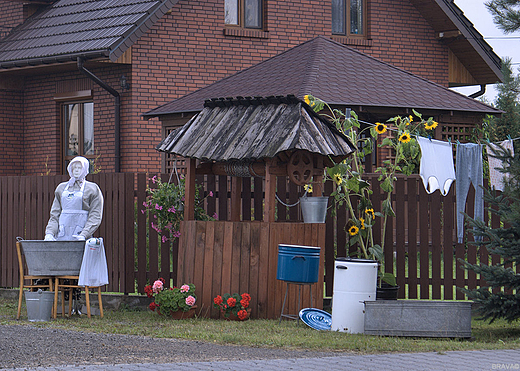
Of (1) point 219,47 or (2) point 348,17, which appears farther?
(2) point 348,17

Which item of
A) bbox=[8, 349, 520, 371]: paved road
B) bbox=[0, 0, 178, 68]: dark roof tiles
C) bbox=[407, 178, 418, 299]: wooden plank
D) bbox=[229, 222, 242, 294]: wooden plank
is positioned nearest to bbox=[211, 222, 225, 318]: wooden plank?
bbox=[229, 222, 242, 294]: wooden plank

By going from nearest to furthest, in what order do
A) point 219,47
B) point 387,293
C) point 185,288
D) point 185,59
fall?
point 185,288 < point 387,293 < point 185,59 < point 219,47

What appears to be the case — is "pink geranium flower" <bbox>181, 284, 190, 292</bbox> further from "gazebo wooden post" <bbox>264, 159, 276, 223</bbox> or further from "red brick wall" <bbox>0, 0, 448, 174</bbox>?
"red brick wall" <bbox>0, 0, 448, 174</bbox>

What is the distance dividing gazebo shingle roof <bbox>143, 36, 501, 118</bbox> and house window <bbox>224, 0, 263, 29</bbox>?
1.75m

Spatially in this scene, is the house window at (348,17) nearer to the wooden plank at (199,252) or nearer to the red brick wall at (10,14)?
the red brick wall at (10,14)

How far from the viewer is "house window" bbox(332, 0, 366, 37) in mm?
20125

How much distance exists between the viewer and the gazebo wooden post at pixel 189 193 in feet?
35.1

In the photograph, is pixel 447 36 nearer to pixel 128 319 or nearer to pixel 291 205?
pixel 291 205

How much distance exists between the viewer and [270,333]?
888cm

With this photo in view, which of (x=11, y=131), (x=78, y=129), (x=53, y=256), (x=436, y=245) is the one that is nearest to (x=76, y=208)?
(x=53, y=256)

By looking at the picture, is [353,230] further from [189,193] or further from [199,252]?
[189,193]

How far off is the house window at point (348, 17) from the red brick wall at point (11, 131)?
7.70 m

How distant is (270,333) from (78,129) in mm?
11073

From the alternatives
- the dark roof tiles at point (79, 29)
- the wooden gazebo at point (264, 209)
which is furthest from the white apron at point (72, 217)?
the dark roof tiles at point (79, 29)
